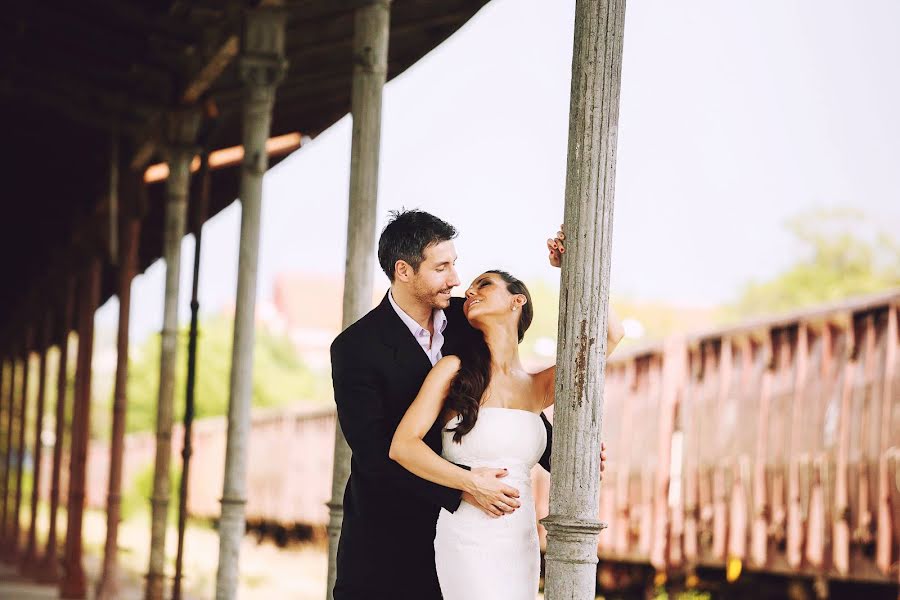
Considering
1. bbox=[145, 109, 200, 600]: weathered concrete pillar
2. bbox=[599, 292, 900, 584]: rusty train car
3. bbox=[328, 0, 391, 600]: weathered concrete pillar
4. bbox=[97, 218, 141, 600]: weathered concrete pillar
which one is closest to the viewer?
bbox=[328, 0, 391, 600]: weathered concrete pillar

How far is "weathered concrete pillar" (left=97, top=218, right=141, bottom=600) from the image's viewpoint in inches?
448

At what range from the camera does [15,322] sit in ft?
85.5

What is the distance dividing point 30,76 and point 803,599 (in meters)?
7.56

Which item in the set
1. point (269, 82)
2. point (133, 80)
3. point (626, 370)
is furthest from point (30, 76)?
point (626, 370)

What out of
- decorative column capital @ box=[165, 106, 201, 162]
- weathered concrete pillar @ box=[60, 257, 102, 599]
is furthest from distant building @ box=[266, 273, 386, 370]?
decorative column capital @ box=[165, 106, 201, 162]

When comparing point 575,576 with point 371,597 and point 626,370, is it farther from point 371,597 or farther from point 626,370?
point 626,370

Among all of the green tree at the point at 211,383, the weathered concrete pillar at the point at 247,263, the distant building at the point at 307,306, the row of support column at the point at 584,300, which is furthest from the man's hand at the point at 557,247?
the distant building at the point at 307,306

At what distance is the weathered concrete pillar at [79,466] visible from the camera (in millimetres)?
12617

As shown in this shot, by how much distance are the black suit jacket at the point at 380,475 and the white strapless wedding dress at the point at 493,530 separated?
0.33 ft

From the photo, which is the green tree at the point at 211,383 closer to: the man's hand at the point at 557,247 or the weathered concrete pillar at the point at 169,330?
the weathered concrete pillar at the point at 169,330

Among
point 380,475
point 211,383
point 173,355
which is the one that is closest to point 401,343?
point 380,475

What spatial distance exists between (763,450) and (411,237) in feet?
26.6

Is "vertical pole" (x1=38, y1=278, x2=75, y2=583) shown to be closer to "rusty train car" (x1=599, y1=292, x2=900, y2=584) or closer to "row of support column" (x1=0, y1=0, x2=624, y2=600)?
"row of support column" (x1=0, y1=0, x2=624, y2=600)

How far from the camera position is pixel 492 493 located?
3.30m
